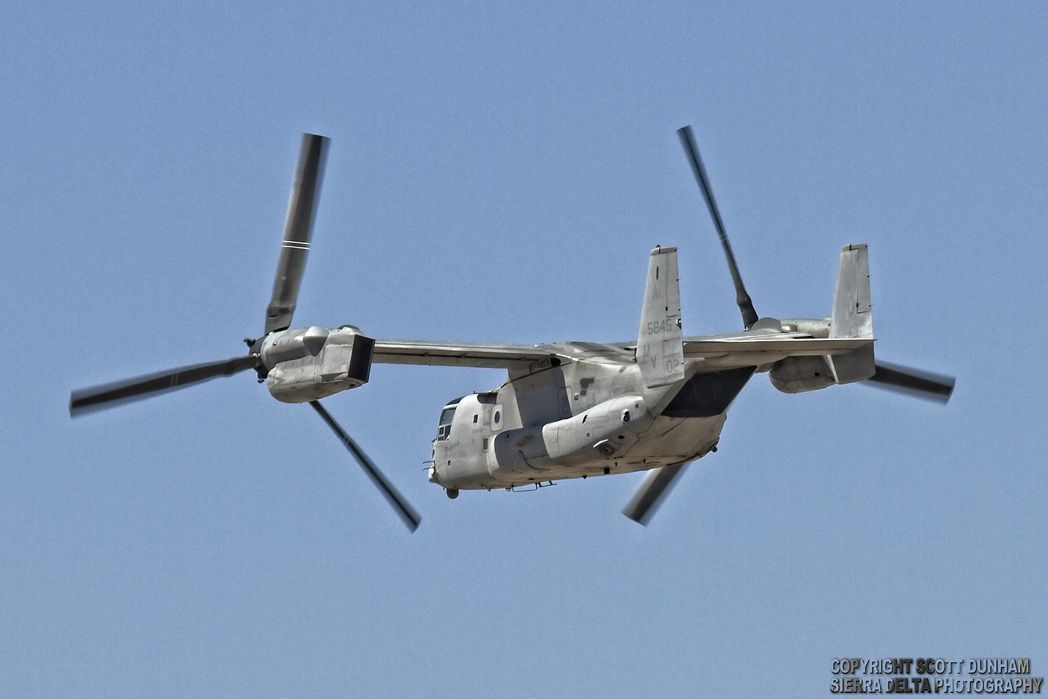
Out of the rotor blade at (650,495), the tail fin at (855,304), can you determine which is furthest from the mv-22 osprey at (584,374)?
the rotor blade at (650,495)

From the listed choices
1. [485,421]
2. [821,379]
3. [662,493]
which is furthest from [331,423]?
[821,379]

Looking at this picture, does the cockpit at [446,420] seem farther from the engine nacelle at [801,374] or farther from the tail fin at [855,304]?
the tail fin at [855,304]

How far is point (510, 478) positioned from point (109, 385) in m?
8.55

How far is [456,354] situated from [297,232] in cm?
457

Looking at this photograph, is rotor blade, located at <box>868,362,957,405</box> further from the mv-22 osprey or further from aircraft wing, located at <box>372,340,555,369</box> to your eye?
aircraft wing, located at <box>372,340,555,369</box>

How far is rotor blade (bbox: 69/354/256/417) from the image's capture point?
40.6m

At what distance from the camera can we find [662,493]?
47281 mm

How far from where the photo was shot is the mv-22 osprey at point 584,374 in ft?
128

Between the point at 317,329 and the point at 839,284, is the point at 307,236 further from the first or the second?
the point at 839,284

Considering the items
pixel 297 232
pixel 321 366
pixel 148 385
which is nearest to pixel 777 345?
pixel 321 366

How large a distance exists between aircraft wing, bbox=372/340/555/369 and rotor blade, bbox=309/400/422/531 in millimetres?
2393

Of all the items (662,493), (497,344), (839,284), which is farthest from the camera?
(662,493)

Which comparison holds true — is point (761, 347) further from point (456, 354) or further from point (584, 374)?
point (456, 354)

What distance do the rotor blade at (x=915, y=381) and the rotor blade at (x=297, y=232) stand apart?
12999 mm
